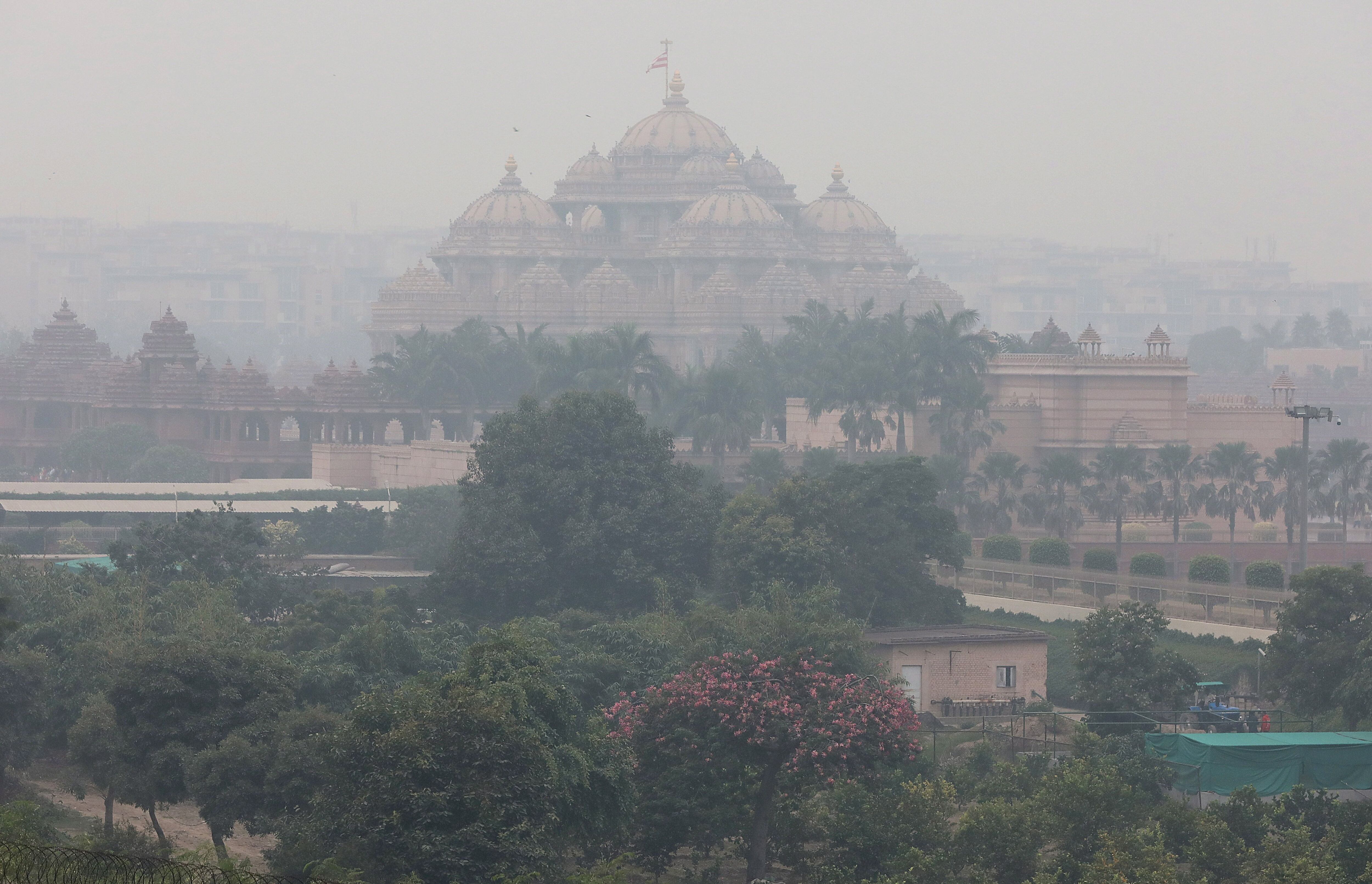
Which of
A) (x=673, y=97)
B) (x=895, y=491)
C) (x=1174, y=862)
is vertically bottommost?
(x=1174, y=862)

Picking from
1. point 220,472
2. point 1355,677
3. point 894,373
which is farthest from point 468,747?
point 220,472

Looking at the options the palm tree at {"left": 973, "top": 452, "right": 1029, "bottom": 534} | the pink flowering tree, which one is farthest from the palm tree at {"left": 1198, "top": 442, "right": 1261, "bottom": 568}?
the pink flowering tree

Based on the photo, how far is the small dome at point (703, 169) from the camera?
13138cm

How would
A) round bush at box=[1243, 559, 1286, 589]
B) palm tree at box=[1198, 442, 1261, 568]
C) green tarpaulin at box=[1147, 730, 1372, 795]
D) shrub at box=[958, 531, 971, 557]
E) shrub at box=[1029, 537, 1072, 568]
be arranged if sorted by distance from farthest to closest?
palm tree at box=[1198, 442, 1261, 568], shrub at box=[1029, 537, 1072, 568], shrub at box=[958, 531, 971, 557], round bush at box=[1243, 559, 1286, 589], green tarpaulin at box=[1147, 730, 1372, 795]

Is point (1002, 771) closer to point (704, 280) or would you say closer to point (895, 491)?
point (895, 491)

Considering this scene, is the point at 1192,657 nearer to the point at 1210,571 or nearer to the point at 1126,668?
the point at 1126,668

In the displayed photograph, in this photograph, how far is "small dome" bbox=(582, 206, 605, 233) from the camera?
5207 inches

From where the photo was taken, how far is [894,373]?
85250 millimetres

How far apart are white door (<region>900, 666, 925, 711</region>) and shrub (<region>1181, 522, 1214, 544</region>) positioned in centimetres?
2931

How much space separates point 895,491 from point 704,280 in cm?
6652

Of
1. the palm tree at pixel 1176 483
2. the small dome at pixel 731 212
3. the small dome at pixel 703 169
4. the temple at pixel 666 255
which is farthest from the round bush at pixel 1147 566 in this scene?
the small dome at pixel 703 169

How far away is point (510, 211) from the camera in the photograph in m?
130

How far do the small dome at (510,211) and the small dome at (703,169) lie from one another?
739 cm

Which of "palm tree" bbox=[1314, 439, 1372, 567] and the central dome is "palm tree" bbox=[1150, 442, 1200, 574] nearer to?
"palm tree" bbox=[1314, 439, 1372, 567]
